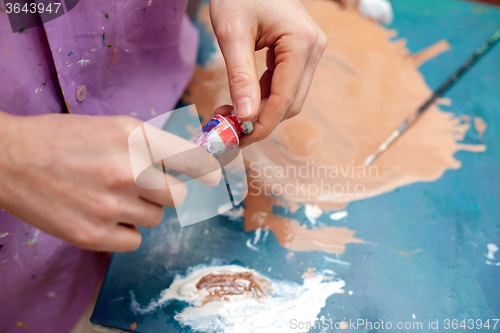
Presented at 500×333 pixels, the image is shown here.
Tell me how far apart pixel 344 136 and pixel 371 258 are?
349mm

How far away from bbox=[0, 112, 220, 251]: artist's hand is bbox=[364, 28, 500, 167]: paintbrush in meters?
0.64

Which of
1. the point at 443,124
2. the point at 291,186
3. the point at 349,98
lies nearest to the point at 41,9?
the point at 291,186

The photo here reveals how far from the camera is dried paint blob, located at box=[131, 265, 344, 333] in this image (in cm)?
56

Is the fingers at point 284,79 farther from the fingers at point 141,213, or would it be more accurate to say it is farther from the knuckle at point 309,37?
the fingers at point 141,213

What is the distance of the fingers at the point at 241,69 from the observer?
530mm

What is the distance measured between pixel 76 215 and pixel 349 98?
81 cm

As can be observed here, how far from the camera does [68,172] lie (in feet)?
1.22

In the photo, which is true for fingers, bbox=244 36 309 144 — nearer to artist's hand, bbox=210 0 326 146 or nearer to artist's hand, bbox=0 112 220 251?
artist's hand, bbox=210 0 326 146

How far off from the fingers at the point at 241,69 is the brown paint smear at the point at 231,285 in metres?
0.34

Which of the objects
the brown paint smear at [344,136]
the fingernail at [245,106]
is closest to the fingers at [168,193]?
the fingernail at [245,106]

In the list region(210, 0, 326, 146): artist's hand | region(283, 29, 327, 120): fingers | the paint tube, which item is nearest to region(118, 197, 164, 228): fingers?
the paint tube

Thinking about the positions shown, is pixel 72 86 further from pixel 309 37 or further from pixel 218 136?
pixel 309 37

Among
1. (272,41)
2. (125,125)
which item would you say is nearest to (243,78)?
(272,41)

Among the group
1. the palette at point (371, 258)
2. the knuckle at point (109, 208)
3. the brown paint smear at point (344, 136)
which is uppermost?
the knuckle at point (109, 208)
